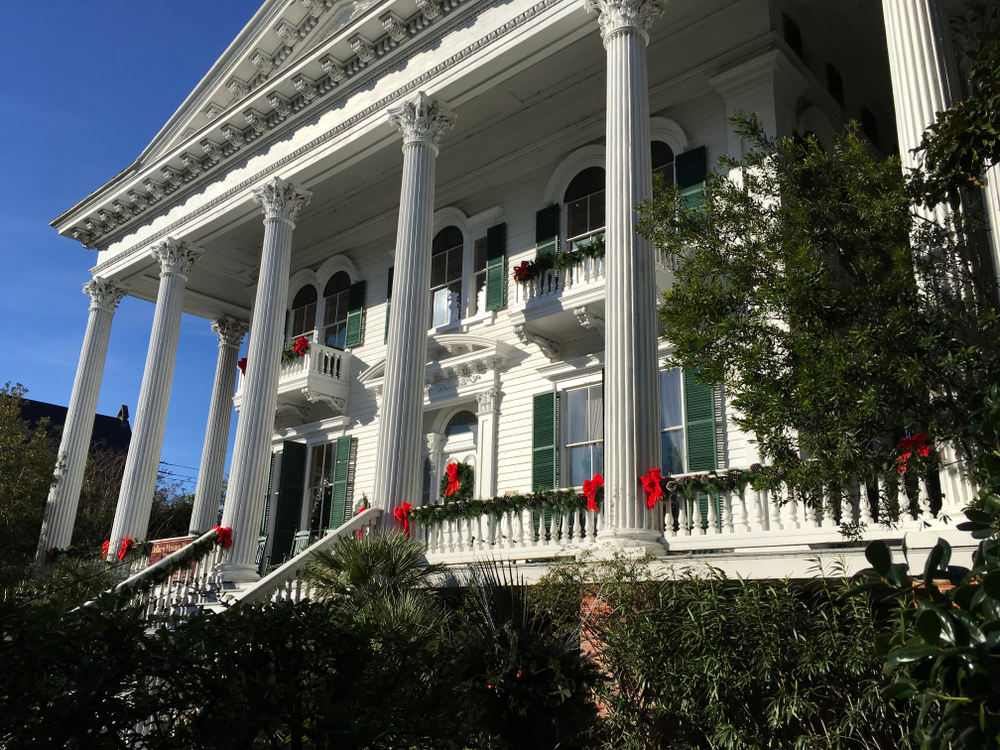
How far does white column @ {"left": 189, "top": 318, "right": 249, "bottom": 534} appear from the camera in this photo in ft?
67.9

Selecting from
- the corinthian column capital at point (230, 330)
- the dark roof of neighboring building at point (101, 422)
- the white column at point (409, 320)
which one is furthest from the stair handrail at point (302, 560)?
the dark roof of neighboring building at point (101, 422)

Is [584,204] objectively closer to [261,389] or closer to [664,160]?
[664,160]

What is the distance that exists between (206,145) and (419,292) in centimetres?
899

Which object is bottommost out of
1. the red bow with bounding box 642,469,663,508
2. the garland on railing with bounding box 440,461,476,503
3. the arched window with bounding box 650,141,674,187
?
the red bow with bounding box 642,469,663,508

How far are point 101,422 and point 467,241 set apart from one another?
117 feet

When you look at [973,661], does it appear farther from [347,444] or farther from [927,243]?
[347,444]

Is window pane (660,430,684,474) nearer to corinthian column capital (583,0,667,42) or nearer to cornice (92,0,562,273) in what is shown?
corinthian column capital (583,0,667,42)

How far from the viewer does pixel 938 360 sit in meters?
6.04

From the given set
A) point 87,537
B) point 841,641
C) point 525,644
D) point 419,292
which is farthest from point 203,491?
point 841,641

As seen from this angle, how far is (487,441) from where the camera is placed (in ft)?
54.1

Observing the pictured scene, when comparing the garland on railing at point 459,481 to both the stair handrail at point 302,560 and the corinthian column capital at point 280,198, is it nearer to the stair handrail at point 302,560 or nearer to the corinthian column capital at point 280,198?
the stair handrail at point 302,560

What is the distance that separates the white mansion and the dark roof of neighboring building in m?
22.3

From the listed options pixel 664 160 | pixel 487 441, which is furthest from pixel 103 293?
pixel 664 160

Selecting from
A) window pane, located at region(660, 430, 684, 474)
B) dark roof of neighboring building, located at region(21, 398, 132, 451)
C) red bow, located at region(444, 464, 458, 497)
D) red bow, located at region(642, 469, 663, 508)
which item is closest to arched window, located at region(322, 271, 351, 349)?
red bow, located at region(444, 464, 458, 497)
